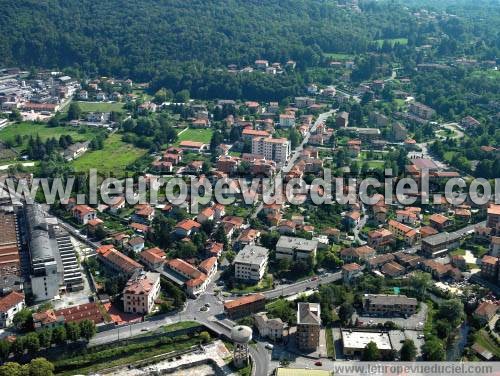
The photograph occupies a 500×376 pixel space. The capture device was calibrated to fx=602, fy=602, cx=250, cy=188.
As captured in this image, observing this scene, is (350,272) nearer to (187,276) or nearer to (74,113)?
(187,276)

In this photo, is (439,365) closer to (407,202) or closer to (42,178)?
(407,202)

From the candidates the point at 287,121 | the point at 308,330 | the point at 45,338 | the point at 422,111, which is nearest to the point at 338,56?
the point at 422,111

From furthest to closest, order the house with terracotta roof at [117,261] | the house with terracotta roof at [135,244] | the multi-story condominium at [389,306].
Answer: the house with terracotta roof at [135,244] < the house with terracotta roof at [117,261] < the multi-story condominium at [389,306]

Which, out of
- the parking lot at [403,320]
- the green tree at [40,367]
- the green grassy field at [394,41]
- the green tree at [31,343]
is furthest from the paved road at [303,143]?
the green grassy field at [394,41]

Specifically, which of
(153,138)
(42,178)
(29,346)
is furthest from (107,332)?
(153,138)

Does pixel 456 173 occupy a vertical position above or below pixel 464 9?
below

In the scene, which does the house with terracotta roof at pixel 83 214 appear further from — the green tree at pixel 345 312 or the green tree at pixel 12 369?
the green tree at pixel 345 312
